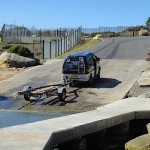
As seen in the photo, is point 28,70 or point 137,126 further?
point 28,70

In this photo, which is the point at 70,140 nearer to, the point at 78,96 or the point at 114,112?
the point at 114,112

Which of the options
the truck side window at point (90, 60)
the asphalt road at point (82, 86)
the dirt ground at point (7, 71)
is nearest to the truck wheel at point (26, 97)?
the asphalt road at point (82, 86)

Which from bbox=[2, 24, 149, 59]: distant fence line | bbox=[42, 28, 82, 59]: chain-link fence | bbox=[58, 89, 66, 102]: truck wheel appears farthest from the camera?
bbox=[2, 24, 149, 59]: distant fence line

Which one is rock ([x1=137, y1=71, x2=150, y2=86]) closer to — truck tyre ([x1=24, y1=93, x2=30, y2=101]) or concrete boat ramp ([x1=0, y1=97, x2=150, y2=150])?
truck tyre ([x1=24, y1=93, x2=30, y2=101])

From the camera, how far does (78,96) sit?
28250 millimetres

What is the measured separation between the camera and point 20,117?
23125mm

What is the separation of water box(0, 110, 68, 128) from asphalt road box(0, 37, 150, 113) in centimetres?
89

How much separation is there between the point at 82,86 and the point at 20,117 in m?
8.75

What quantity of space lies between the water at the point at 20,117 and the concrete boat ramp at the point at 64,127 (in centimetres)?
417

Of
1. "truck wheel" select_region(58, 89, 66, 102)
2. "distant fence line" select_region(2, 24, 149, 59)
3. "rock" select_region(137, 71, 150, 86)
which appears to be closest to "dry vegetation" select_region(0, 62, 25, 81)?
"distant fence line" select_region(2, 24, 149, 59)

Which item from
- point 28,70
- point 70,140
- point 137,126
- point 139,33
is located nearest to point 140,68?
point 28,70

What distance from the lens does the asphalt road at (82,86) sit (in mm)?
26094

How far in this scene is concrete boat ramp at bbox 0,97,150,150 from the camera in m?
12.9

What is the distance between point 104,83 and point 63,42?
26.4m
